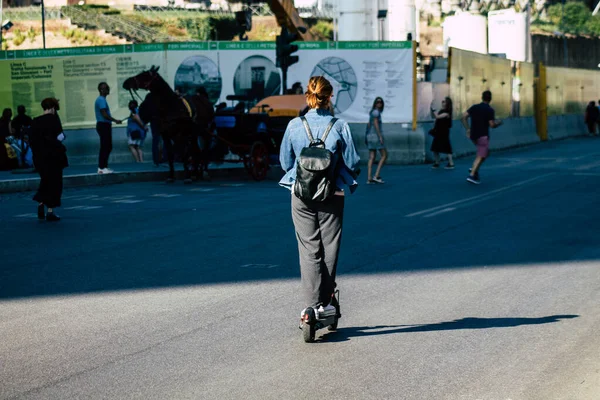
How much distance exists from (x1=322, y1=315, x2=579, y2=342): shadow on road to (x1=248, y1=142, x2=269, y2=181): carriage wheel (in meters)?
14.3

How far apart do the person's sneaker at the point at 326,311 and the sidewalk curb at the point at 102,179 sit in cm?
1454

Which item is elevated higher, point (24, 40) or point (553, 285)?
point (24, 40)

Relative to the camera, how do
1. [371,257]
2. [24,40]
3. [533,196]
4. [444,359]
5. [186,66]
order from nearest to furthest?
[444,359] → [371,257] → [533,196] → [186,66] → [24,40]

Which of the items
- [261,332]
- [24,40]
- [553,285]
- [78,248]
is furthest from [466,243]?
[24,40]

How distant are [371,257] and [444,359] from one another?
14.6 feet

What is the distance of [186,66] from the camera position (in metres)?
29.1

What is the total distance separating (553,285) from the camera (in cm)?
936

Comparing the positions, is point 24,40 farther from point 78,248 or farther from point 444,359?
point 444,359

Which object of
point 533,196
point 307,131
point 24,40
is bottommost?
point 533,196

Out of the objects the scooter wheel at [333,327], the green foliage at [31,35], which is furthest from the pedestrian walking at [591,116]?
the scooter wheel at [333,327]

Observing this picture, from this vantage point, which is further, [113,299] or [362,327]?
[113,299]

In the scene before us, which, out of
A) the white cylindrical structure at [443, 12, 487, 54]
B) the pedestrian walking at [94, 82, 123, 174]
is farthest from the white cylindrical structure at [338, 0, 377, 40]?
the pedestrian walking at [94, 82, 123, 174]

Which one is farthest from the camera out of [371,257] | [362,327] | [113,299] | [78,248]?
[78,248]

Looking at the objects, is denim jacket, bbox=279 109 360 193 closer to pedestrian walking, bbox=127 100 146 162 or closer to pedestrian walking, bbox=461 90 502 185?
pedestrian walking, bbox=461 90 502 185
